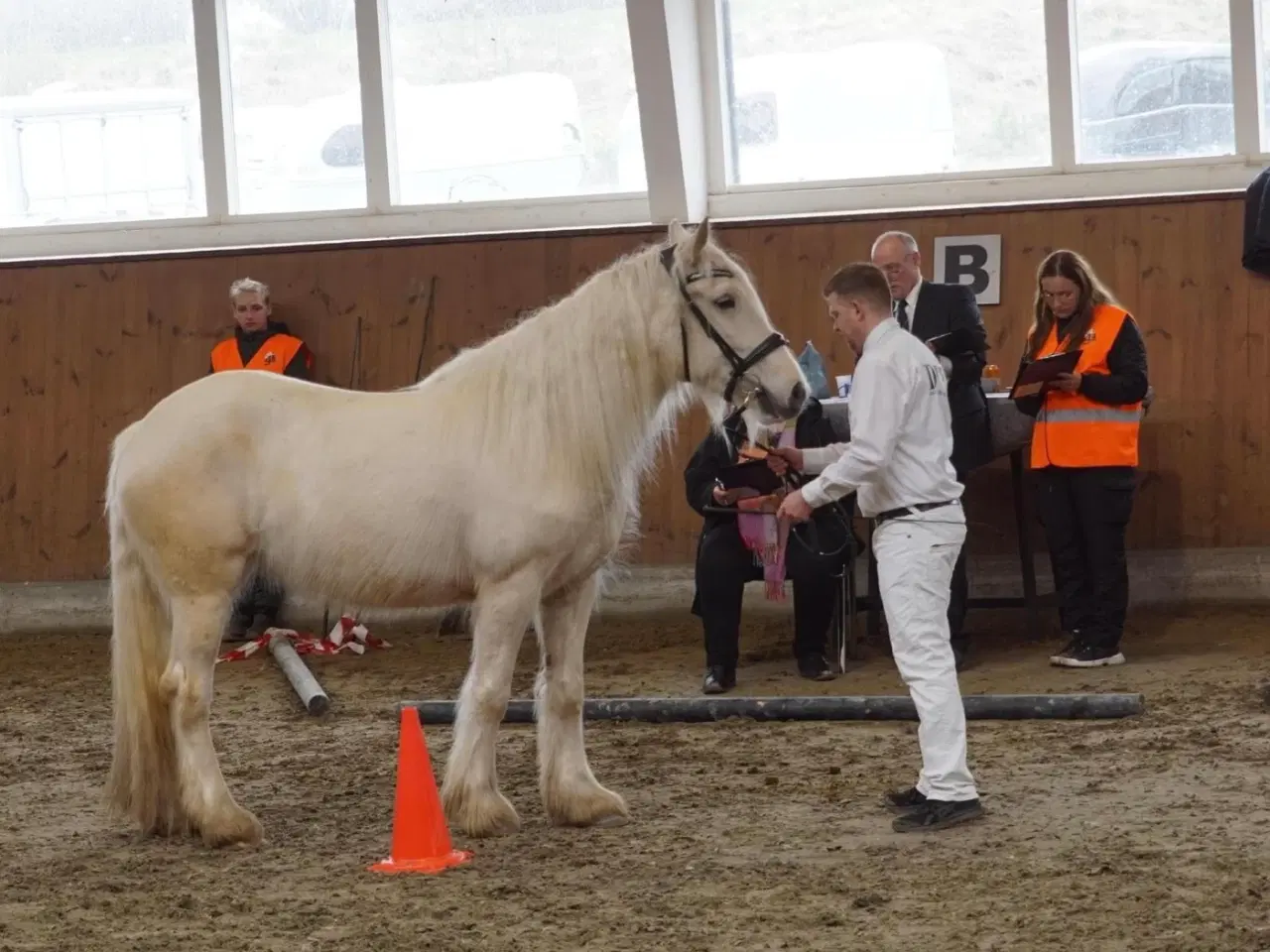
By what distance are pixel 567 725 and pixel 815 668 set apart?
2.54m

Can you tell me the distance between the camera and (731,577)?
7168 mm

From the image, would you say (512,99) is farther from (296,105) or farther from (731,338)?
(731,338)

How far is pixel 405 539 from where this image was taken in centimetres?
473

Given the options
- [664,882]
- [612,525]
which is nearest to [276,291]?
[612,525]

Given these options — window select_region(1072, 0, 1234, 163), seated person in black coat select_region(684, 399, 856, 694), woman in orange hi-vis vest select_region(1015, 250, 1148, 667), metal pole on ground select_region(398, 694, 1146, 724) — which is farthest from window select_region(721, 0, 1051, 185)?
metal pole on ground select_region(398, 694, 1146, 724)

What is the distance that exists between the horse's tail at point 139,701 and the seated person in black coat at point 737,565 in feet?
9.12

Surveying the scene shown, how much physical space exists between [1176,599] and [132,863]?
597cm

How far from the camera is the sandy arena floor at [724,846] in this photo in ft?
12.2

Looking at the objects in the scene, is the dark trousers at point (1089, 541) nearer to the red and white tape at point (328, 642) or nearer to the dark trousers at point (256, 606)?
the red and white tape at point (328, 642)

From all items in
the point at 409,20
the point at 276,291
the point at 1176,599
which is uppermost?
the point at 409,20

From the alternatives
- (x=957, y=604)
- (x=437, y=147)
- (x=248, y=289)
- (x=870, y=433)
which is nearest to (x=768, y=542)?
(x=957, y=604)

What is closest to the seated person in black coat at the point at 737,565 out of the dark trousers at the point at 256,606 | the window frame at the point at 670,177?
the window frame at the point at 670,177

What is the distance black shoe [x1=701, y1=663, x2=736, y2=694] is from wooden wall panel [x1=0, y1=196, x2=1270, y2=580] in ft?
7.58

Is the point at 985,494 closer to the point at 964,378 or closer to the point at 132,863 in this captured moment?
the point at 964,378
